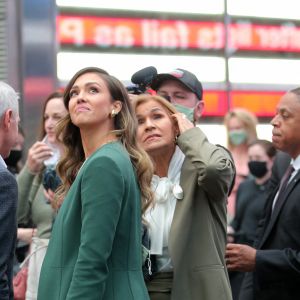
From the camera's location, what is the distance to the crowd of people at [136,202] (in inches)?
116

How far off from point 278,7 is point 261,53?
0.82m

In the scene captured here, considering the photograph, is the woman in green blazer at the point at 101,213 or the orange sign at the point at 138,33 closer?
the woman in green blazer at the point at 101,213

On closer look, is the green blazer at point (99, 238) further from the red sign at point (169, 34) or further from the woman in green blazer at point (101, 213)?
the red sign at point (169, 34)

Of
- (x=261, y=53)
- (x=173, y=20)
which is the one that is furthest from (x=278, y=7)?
(x=173, y=20)

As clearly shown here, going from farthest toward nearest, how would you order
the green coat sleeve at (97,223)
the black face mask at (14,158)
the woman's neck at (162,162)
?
the black face mask at (14,158)
the woman's neck at (162,162)
the green coat sleeve at (97,223)

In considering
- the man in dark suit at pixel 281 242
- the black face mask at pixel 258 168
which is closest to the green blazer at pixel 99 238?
the man in dark suit at pixel 281 242

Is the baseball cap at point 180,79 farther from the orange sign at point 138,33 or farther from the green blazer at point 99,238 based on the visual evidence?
the orange sign at point 138,33

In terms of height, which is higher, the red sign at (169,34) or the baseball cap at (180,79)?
the red sign at (169,34)

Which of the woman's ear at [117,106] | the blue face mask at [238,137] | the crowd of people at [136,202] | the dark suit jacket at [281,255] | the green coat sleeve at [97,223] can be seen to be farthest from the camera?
the blue face mask at [238,137]

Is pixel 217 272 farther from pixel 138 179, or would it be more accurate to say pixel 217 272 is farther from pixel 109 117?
pixel 109 117

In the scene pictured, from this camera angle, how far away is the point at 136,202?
3062 millimetres

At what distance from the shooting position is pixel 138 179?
3.17 meters

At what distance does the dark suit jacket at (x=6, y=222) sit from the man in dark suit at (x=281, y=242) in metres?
1.37

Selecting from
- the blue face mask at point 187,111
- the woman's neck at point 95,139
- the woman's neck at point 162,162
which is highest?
the blue face mask at point 187,111
